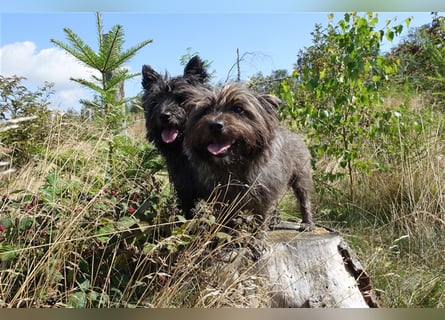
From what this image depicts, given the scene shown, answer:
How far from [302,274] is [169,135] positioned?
5.76 feet

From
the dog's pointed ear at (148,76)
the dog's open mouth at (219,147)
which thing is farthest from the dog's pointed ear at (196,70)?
the dog's open mouth at (219,147)

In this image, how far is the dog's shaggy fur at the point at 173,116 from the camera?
14.5 feet

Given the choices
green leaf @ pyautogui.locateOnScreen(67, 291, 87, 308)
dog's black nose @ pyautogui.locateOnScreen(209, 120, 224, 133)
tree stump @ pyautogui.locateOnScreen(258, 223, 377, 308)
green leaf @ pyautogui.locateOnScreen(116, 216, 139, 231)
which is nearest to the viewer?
green leaf @ pyautogui.locateOnScreen(67, 291, 87, 308)

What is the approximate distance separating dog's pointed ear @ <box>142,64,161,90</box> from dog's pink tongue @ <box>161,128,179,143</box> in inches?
25.7

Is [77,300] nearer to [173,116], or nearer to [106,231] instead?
[106,231]

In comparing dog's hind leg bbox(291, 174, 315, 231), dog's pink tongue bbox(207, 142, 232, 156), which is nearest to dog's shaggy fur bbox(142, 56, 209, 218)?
dog's pink tongue bbox(207, 142, 232, 156)

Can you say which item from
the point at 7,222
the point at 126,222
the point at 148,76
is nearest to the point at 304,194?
the point at 148,76

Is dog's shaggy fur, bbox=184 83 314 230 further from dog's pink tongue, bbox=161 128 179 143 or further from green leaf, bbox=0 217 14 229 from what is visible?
green leaf, bbox=0 217 14 229

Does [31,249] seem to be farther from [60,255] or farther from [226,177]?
[226,177]

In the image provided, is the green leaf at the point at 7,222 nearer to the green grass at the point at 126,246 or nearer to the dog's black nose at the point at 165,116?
the green grass at the point at 126,246

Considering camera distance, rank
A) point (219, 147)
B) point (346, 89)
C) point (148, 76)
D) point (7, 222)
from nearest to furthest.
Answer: point (7, 222), point (219, 147), point (148, 76), point (346, 89)

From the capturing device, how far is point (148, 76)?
16.9 feet

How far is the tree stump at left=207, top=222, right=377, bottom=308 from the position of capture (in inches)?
138

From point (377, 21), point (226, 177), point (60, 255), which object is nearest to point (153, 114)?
point (226, 177)
